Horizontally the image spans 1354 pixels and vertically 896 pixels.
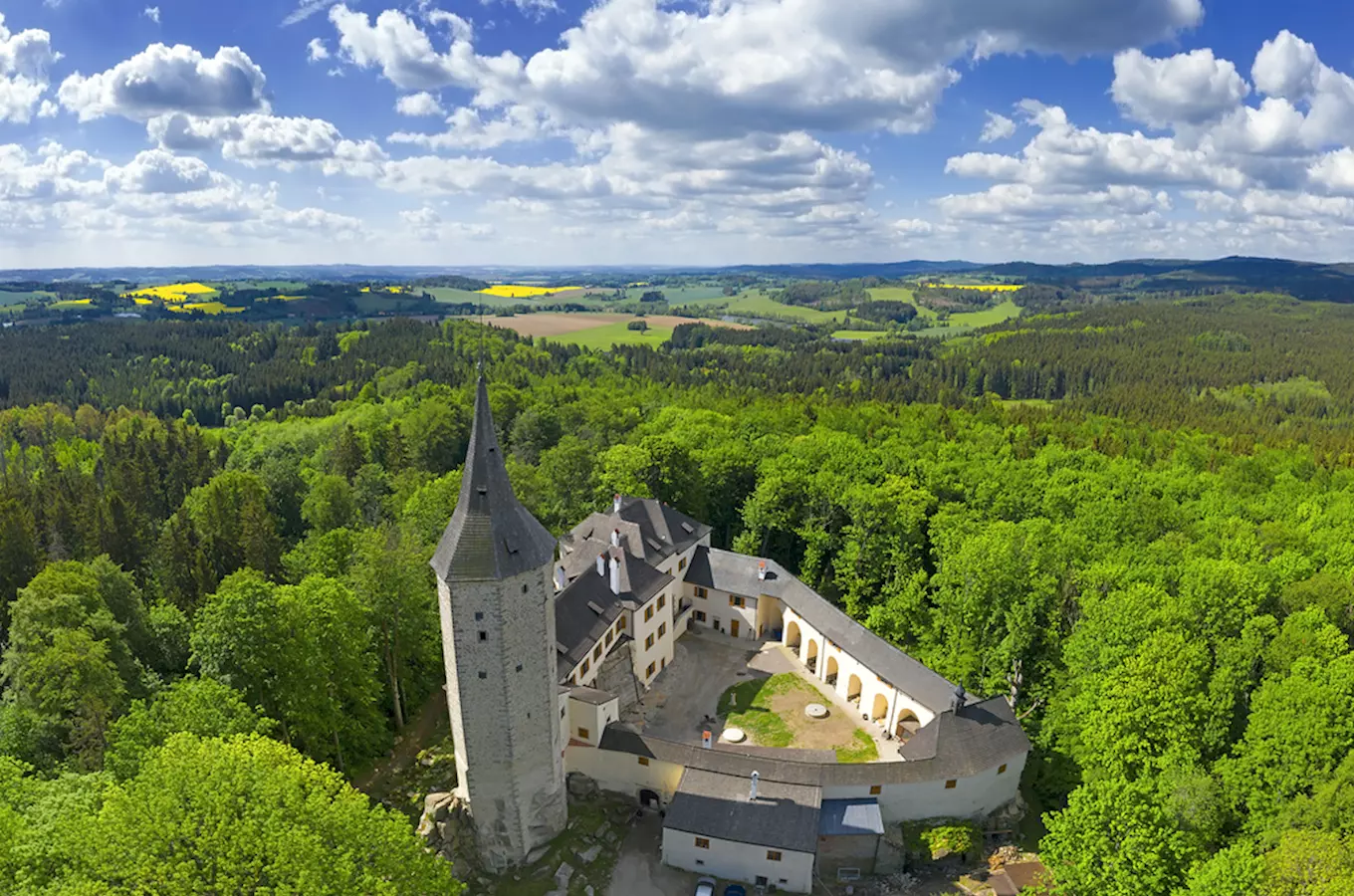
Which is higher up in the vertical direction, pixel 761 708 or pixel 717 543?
pixel 717 543

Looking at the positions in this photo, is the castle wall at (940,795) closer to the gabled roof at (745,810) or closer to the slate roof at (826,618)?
the gabled roof at (745,810)

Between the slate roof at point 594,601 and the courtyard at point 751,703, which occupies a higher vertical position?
the slate roof at point 594,601

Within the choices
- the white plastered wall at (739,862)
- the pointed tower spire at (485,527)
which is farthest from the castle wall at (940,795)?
the pointed tower spire at (485,527)

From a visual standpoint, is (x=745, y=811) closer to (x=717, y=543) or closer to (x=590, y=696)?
(x=590, y=696)

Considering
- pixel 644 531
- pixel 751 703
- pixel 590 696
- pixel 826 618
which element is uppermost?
pixel 644 531

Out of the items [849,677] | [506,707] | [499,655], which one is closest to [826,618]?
Result: [849,677]

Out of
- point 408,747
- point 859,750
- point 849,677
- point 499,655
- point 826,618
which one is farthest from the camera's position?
point 826,618

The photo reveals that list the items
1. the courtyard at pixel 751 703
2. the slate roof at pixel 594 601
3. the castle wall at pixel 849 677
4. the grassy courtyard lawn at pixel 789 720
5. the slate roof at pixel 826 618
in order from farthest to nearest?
the courtyard at pixel 751 703, the grassy courtyard lawn at pixel 789 720, the castle wall at pixel 849 677, the slate roof at pixel 594 601, the slate roof at pixel 826 618

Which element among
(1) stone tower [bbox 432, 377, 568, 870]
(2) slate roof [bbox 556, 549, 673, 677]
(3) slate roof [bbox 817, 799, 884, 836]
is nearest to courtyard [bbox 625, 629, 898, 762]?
(2) slate roof [bbox 556, 549, 673, 677]
